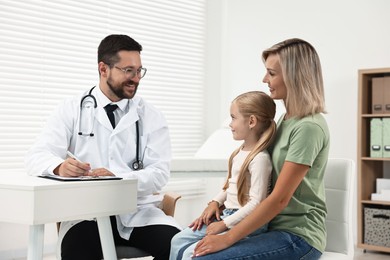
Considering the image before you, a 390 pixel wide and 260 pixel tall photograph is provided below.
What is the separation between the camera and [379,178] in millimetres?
4676

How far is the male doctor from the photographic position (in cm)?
223

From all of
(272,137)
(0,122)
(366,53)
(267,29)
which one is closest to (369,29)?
(366,53)

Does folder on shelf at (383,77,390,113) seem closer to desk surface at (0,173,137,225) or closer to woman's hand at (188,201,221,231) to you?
woman's hand at (188,201,221,231)

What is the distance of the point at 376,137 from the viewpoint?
4469 mm

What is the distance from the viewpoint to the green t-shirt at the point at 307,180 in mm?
1785

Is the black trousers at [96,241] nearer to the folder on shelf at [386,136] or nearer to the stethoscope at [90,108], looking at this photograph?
the stethoscope at [90,108]

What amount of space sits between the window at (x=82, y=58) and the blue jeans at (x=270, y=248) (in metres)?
2.54

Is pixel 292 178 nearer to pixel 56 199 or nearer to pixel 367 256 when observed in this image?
pixel 56 199

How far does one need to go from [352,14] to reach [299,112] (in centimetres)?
325

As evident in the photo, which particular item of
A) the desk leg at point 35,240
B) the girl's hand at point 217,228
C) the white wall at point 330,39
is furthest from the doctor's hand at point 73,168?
the white wall at point 330,39

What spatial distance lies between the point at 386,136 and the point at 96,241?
2801 mm

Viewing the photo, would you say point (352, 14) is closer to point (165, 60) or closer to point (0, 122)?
point (165, 60)

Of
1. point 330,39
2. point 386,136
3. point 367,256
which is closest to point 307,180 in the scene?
point 367,256

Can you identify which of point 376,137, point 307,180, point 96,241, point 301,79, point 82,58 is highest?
→ point 82,58
